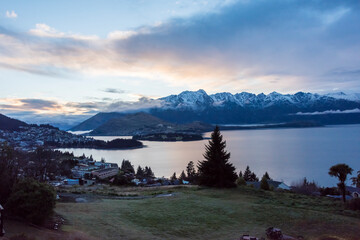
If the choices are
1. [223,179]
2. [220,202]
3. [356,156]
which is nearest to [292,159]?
[356,156]

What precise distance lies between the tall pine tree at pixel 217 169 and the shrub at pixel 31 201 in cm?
1614

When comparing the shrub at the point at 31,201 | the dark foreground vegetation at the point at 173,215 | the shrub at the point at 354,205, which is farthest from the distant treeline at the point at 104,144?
the shrub at the point at 31,201

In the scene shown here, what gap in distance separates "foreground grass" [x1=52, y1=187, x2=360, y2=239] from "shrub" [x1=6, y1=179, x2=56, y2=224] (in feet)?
3.73

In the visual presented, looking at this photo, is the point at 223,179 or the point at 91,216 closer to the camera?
the point at 91,216

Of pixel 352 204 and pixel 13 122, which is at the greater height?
pixel 13 122

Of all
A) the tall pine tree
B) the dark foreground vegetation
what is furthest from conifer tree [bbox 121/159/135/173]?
the dark foreground vegetation

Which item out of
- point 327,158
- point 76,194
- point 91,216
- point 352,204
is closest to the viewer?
point 91,216

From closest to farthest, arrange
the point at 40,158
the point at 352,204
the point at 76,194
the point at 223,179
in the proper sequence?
the point at 352,204
the point at 76,194
the point at 223,179
the point at 40,158

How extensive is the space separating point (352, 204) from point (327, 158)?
290 feet

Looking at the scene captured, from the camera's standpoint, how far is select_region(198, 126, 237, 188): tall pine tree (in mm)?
24703

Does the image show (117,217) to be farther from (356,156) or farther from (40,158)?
(356,156)

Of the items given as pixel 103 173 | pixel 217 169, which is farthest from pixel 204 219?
pixel 103 173

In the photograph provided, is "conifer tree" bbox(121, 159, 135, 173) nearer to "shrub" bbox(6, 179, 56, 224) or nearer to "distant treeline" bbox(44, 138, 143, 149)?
"shrub" bbox(6, 179, 56, 224)

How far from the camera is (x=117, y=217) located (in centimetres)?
1370
